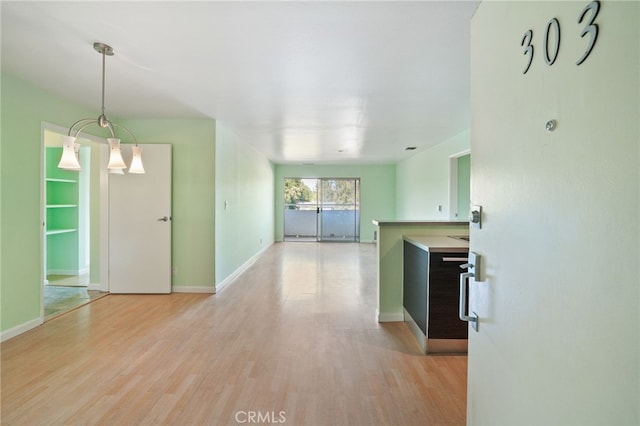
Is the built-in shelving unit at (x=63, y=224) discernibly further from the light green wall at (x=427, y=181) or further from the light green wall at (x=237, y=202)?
the light green wall at (x=427, y=181)

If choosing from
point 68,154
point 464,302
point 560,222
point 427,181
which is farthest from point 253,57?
point 427,181

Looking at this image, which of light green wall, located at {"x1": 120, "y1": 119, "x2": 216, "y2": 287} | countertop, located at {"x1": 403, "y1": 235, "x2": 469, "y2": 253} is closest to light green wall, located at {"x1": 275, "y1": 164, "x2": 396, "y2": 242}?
light green wall, located at {"x1": 120, "y1": 119, "x2": 216, "y2": 287}

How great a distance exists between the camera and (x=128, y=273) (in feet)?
14.7

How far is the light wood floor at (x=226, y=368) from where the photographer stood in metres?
1.94

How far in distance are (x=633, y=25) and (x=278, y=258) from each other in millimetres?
6994

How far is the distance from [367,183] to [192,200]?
6481mm

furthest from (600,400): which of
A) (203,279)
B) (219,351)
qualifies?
(203,279)

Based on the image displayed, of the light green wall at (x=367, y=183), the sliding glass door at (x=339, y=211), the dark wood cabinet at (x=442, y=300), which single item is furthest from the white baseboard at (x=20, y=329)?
the sliding glass door at (x=339, y=211)

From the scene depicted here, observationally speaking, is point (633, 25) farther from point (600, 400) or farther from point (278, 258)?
point (278, 258)

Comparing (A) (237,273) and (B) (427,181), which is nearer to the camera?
(A) (237,273)

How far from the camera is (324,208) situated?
10312 millimetres

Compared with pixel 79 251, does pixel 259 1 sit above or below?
above

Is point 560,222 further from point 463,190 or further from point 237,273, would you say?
point 463,190

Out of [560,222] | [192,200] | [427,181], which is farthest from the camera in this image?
[427,181]
